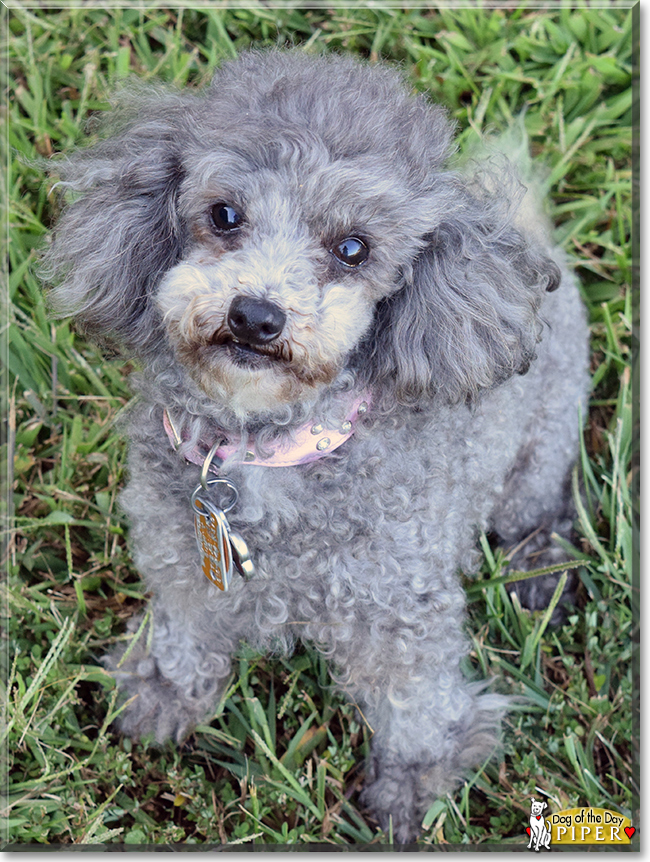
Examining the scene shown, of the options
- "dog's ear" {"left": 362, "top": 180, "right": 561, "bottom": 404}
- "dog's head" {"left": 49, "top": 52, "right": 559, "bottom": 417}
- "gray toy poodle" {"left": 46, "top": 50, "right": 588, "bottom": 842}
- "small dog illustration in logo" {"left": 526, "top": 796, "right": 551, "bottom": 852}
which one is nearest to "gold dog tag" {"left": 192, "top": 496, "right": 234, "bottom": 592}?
"gray toy poodle" {"left": 46, "top": 50, "right": 588, "bottom": 842}

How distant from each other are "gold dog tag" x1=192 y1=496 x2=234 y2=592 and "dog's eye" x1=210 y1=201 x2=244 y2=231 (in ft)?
2.31

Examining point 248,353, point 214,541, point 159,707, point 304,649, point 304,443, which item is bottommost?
point 159,707

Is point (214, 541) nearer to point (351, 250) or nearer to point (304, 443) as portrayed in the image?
point (304, 443)

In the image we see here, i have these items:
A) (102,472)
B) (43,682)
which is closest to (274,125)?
(102,472)

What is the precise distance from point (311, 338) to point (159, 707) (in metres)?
1.57

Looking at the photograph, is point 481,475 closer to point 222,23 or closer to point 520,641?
point 520,641

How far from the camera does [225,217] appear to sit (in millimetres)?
1892

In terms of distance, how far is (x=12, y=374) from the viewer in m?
3.06

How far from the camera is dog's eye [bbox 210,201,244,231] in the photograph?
187 centimetres

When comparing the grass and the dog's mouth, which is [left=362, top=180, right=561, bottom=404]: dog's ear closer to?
the dog's mouth

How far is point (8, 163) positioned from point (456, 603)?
8.57 feet

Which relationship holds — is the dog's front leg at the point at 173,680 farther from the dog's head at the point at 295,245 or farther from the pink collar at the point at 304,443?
the dog's head at the point at 295,245

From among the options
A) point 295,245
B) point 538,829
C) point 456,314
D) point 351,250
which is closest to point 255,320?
point 295,245

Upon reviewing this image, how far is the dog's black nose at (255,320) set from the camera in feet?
5.49
